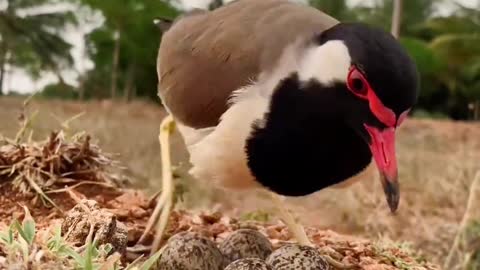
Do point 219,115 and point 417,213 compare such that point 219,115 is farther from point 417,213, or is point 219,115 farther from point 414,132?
point 414,132

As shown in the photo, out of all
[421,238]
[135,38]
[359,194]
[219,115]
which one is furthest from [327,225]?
[135,38]

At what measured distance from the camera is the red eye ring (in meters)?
1.03

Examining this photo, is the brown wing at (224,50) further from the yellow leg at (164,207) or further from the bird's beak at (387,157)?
the bird's beak at (387,157)

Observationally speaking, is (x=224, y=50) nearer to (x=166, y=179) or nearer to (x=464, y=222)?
(x=166, y=179)

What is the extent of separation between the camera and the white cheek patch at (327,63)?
1060 mm

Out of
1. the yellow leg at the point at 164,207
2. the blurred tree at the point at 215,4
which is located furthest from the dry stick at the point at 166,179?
the blurred tree at the point at 215,4

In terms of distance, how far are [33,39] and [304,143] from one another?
447 centimetres

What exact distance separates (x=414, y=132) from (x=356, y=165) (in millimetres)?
4160

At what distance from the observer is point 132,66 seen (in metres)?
5.55

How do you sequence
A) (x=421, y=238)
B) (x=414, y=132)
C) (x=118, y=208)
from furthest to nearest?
(x=414, y=132)
(x=421, y=238)
(x=118, y=208)

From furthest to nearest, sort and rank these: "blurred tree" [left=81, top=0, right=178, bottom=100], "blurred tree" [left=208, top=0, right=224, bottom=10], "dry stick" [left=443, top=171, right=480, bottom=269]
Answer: "blurred tree" [left=81, top=0, right=178, bottom=100] → "dry stick" [left=443, top=171, right=480, bottom=269] → "blurred tree" [left=208, top=0, right=224, bottom=10]

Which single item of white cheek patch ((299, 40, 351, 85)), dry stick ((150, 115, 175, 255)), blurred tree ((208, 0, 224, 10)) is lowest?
blurred tree ((208, 0, 224, 10))

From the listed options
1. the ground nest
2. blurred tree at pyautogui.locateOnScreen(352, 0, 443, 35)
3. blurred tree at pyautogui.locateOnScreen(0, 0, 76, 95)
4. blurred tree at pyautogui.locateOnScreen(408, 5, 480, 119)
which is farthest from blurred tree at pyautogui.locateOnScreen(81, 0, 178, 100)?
the ground nest

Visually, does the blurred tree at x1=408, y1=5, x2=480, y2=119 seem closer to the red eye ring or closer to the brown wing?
the brown wing
